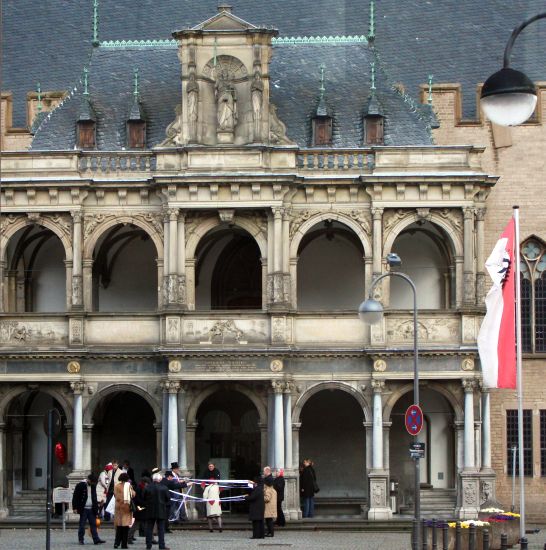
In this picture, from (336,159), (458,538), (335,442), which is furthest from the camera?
(335,442)

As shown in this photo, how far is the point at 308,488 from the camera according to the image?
4509 centimetres

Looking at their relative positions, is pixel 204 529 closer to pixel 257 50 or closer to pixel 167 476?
pixel 167 476

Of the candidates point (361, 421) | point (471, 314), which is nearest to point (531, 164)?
point (471, 314)

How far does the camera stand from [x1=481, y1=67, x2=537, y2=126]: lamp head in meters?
18.0

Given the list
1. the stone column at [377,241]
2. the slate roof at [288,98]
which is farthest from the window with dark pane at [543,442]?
the slate roof at [288,98]

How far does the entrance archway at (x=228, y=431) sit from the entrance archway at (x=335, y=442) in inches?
57.8

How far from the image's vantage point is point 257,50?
46188 mm

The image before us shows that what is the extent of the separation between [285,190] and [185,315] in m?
4.34

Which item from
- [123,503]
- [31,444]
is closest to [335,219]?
[31,444]

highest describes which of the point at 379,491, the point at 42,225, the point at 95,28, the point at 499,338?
the point at 95,28

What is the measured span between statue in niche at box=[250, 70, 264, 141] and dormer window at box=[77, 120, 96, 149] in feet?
16.3

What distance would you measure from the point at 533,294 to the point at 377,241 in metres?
6.11

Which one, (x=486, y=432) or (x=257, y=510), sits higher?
(x=486, y=432)

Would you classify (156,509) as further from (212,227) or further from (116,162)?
(116,162)
